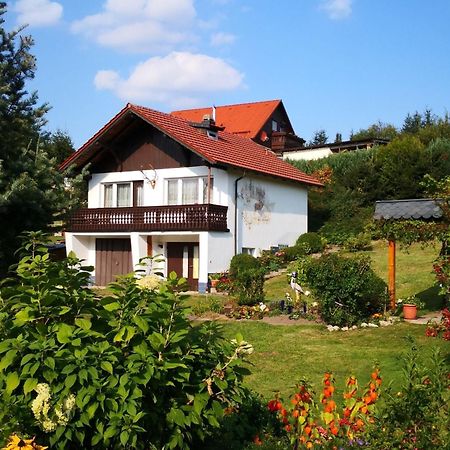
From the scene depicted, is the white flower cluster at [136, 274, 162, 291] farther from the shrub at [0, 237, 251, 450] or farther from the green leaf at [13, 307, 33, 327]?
the green leaf at [13, 307, 33, 327]

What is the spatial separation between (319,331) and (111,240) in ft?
50.8

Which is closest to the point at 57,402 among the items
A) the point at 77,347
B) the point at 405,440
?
the point at 77,347

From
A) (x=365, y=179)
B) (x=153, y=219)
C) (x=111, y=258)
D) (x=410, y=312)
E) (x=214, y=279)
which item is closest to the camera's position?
(x=410, y=312)

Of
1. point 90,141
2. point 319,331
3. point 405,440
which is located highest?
point 90,141

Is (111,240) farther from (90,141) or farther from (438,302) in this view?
(438,302)

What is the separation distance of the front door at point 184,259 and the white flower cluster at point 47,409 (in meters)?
19.8

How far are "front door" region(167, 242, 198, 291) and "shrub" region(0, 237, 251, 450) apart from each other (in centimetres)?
1925

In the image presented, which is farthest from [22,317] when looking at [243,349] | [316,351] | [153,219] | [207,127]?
[207,127]

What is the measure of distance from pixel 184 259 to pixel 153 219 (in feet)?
7.05

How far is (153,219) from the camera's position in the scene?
2344 centimetres

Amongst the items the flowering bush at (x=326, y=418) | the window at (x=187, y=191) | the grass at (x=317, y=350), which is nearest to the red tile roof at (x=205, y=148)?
the window at (x=187, y=191)

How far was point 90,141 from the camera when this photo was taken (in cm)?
2477

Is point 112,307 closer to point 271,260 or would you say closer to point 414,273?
point 414,273

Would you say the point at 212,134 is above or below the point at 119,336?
above
